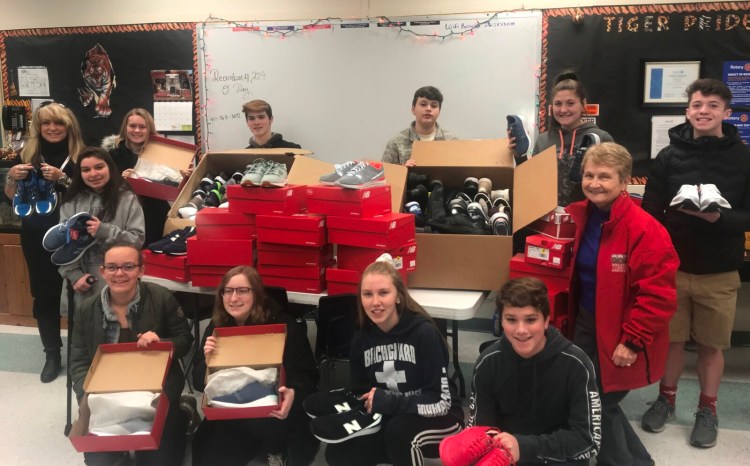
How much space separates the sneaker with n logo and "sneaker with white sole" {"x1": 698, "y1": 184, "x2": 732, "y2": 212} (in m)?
1.45

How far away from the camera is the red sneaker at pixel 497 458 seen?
65.0 inches

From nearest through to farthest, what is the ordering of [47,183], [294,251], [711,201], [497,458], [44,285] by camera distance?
[497,458] < [711,201] < [294,251] < [47,183] < [44,285]

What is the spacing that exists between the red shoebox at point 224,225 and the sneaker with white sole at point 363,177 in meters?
0.49

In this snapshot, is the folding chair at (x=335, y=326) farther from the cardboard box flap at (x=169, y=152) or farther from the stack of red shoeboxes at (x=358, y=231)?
the cardboard box flap at (x=169, y=152)

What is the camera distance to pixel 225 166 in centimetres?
337

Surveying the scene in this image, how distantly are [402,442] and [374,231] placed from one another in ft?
2.63

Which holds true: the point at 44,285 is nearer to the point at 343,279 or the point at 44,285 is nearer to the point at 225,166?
the point at 225,166

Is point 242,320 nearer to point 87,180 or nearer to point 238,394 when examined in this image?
point 238,394

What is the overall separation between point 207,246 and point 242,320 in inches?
16.3

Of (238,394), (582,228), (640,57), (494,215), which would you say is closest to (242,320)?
(238,394)

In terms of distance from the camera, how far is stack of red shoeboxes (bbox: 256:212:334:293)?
2.44 m

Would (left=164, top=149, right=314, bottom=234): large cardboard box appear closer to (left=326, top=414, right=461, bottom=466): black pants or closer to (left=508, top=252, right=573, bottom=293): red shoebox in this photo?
(left=508, top=252, right=573, bottom=293): red shoebox

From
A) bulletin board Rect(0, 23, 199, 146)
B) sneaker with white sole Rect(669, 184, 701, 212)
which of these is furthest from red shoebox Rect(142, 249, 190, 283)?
sneaker with white sole Rect(669, 184, 701, 212)

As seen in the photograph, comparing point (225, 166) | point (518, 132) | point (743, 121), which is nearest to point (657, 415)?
point (518, 132)
